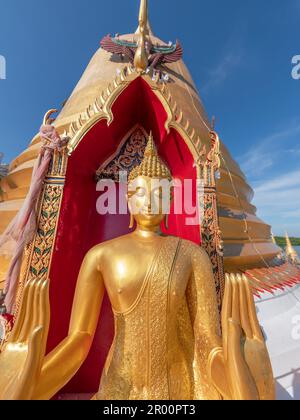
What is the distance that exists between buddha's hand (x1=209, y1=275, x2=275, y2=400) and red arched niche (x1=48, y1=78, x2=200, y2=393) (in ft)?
2.34

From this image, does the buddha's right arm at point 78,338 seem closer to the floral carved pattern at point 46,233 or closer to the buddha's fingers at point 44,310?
the buddha's fingers at point 44,310

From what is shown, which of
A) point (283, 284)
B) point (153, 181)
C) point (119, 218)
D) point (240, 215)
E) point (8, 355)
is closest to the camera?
point (8, 355)

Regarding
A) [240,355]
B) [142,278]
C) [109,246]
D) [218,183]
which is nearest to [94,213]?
[109,246]

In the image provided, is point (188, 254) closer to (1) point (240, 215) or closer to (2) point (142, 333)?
(2) point (142, 333)

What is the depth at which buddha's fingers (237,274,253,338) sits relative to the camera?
0.98 m

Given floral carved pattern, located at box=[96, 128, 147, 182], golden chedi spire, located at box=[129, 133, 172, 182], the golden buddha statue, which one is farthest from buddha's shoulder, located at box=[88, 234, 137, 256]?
floral carved pattern, located at box=[96, 128, 147, 182]

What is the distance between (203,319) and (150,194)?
0.73 m

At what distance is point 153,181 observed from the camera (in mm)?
1255

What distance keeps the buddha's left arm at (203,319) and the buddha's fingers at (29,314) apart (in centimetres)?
79

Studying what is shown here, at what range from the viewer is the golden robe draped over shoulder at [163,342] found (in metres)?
1.09

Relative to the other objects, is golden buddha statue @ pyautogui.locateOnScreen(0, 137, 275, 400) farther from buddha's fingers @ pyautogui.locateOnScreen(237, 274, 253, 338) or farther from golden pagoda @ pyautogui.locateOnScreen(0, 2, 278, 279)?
golden pagoda @ pyautogui.locateOnScreen(0, 2, 278, 279)
